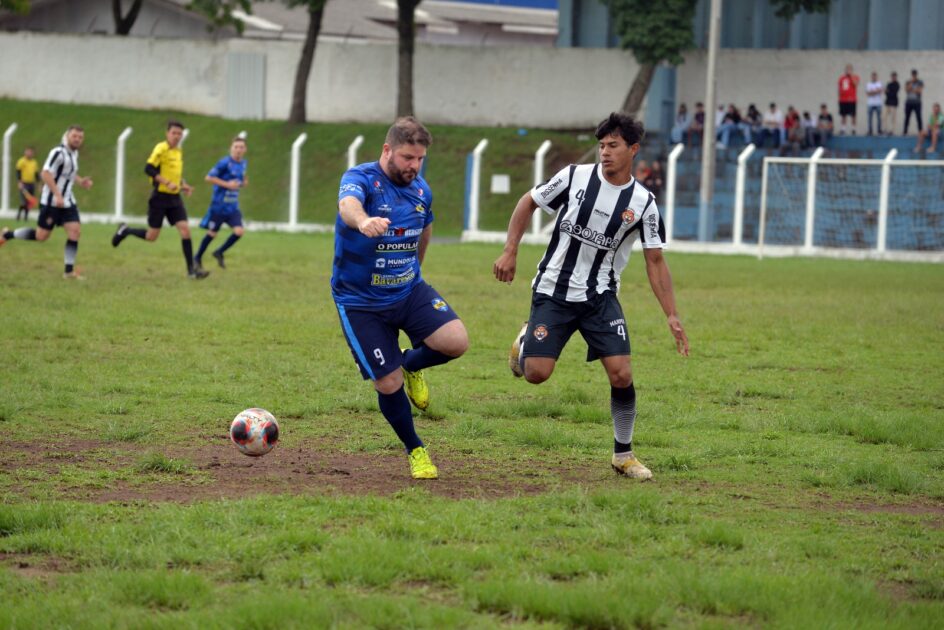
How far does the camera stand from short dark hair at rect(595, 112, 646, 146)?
726cm

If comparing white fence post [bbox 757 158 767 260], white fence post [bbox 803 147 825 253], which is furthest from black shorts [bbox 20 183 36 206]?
white fence post [bbox 803 147 825 253]

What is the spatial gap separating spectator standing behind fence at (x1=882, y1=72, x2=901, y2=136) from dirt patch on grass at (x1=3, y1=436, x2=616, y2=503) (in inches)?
1189

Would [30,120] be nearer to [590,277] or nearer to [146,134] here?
[146,134]

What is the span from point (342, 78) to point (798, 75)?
1460cm

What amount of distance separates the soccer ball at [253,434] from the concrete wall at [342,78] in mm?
34897

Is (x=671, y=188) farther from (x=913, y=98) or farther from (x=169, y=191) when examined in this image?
(x=169, y=191)

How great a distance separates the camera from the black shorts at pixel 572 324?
7.43 metres

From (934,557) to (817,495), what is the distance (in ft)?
4.07

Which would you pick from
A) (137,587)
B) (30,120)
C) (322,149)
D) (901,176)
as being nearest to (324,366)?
(137,587)

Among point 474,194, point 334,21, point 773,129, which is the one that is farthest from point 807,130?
point 334,21

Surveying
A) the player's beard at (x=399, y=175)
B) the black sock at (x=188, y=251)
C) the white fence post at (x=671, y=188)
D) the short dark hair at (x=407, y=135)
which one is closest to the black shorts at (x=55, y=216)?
the black sock at (x=188, y=251)

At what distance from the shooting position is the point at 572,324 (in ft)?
24.9

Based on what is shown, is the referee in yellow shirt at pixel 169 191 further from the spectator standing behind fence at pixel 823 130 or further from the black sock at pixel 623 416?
the spectator standing behind fence at pixel 823 130

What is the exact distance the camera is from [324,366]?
447 inches
